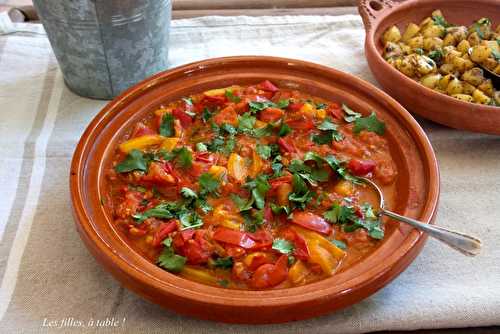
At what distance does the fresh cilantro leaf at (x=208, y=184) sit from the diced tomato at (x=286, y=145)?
36 cm

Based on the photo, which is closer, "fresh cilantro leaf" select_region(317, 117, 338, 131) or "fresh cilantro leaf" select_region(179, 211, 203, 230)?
"fresh cilantro leaf" select_region(179, 211, 203, 230)

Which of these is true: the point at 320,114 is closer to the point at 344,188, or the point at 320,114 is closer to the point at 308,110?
the point at 308,110

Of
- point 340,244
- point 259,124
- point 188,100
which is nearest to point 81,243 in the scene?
point 188,100

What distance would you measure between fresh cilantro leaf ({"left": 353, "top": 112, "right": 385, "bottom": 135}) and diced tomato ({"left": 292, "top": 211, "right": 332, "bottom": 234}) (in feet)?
1.89

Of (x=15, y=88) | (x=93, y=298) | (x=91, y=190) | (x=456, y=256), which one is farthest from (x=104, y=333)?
(x=15, y=88)

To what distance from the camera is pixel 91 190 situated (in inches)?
79.4

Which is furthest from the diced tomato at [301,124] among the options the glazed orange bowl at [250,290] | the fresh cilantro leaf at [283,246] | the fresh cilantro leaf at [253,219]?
the fresh cilantro leaf at [283,246]

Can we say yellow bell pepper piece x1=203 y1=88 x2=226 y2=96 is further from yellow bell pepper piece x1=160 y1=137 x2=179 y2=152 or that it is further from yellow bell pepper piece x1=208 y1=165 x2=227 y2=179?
yellow bell pepper piece x1=208 y1=165 x2=227 y2=179

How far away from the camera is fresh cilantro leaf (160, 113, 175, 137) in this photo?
2.35m

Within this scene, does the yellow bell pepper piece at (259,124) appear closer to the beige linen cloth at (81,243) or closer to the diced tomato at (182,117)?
the diced tomato at (182,117)

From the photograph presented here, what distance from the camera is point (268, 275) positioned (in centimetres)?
175

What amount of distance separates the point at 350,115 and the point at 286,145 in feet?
1.25

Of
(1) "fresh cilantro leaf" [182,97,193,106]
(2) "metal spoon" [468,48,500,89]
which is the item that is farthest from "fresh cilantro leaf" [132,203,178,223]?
(2) "metal spoon" [468,48,500,89]

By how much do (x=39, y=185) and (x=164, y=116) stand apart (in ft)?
2.18
